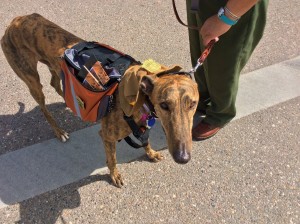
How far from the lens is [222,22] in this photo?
224 centimetres

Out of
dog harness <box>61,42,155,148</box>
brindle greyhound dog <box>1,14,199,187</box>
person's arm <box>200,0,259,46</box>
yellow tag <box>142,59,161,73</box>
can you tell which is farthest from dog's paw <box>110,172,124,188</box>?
person's arm <box>200,0,259,46</box>

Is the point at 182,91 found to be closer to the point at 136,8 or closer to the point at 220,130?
the point at 220,130

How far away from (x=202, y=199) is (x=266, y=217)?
0.59 m

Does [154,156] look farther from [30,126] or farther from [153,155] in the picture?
[30,126]

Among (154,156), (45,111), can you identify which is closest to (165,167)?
(154,156)

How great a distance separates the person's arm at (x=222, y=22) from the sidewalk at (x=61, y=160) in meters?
1.50

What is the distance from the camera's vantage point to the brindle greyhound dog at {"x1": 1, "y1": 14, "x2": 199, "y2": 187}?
2182 mm

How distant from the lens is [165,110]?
224 centimetres

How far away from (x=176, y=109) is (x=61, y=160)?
67.3 inches

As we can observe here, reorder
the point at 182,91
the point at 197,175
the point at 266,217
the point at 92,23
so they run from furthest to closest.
Result: 1. the point at 92,23
2. the point at 197,175
3. the point at 266,217
4. the point at 182,91

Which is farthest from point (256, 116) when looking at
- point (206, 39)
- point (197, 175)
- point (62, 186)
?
point (62, 186)

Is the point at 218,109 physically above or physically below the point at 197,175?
above

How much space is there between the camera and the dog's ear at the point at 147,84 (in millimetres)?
2277

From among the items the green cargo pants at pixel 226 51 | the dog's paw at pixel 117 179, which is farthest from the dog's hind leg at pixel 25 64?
the green cargo pants at pixel 226 51
